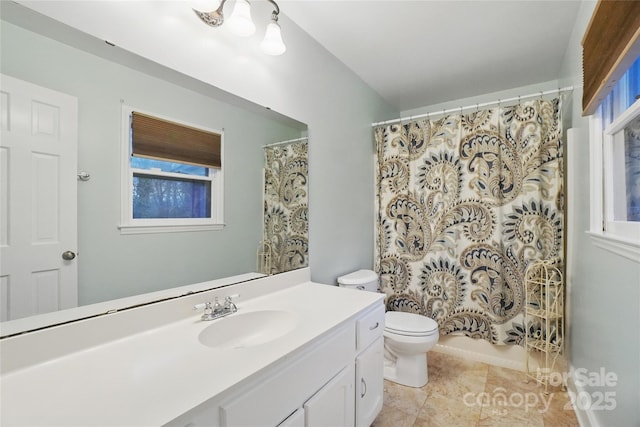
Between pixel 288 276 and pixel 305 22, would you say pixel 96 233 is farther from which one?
pixel 305 22

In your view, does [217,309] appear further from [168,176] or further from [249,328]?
[168,176]

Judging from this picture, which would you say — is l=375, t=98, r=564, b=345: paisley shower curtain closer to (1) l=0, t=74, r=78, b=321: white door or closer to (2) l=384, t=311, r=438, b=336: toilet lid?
(2) l=384, t=311, r=438, b=336: toilet lid

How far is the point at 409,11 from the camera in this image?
165 centimetres

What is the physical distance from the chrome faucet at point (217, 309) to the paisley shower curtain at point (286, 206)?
362mm

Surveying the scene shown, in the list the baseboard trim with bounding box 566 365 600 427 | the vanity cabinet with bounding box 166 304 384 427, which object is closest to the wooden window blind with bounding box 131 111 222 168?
the vanity cabinet with bounding box 166 304 384 427

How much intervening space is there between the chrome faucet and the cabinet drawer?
1.82 ft

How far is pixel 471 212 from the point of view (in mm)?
2229

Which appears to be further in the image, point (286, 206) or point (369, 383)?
point (286, 206)

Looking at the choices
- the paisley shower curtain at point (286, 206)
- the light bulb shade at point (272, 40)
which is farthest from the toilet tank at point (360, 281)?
the light bulb shade at point (272, 40)

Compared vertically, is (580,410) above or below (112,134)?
below

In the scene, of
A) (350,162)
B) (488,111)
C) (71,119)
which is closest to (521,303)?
(488,111)

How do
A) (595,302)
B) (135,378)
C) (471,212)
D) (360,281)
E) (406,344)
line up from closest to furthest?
1. (135,378)
2. (595,302)
3. (406,344)
4. (360,281)
5. (471,212)

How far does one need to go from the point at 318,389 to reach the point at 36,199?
106 cm

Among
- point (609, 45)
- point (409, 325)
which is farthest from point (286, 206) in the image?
point (609, 45)
